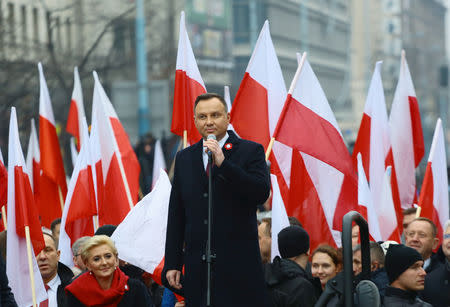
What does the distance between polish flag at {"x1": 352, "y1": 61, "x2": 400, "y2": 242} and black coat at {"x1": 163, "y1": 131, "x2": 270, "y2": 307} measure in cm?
445

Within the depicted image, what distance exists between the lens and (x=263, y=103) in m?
9.59

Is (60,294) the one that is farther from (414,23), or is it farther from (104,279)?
(414,23)

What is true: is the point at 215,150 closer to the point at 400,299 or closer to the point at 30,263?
the point at 400,299

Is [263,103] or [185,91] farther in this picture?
[263,103]

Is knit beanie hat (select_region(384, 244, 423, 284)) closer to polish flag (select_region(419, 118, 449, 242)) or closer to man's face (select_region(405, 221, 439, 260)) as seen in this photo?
man's face (select_region(405, 221, 439, 260))

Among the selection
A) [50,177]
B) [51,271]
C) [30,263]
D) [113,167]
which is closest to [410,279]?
[30,263]

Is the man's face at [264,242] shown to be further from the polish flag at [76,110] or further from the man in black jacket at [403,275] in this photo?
the polish flag at [76,110]

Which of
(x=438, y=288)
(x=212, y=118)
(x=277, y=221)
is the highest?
(x=212, y=118)

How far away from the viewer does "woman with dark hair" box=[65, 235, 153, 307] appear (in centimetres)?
671

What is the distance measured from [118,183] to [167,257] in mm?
4133

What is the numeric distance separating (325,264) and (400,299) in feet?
2.68

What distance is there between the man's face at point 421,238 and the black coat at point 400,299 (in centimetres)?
187

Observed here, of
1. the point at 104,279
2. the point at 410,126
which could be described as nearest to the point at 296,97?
the point at 410,126

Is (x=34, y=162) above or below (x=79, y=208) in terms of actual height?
above
